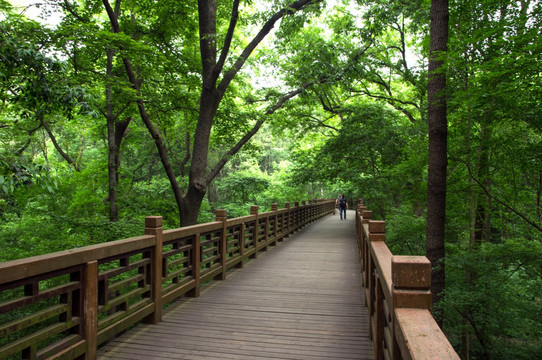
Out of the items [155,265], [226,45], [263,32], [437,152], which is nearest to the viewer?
[155,265]

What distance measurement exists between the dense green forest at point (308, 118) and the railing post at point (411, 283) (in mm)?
2778

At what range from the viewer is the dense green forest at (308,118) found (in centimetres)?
474

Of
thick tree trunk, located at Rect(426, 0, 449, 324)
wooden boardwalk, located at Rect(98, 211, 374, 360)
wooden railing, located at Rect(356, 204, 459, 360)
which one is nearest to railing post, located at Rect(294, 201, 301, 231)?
wooden boardwalk, located at Rect(98, 211, 374, 360)

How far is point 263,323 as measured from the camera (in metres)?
4.29

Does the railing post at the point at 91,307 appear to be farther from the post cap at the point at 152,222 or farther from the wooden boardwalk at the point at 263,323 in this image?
the post cap at the point at 152,222

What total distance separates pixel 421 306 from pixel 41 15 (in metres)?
9.46

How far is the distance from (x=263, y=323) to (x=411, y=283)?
2916mm

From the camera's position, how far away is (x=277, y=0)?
29.7ft

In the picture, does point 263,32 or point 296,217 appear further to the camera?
point 296,217

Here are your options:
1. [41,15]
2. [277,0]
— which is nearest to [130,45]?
[41,15]

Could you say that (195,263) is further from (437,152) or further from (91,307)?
(437,152)

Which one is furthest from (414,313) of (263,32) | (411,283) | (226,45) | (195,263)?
(263,32)

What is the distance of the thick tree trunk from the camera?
17.3 ft

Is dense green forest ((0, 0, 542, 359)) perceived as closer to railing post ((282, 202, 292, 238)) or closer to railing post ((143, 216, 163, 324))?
railing post ((143, 216, 163, 324))
